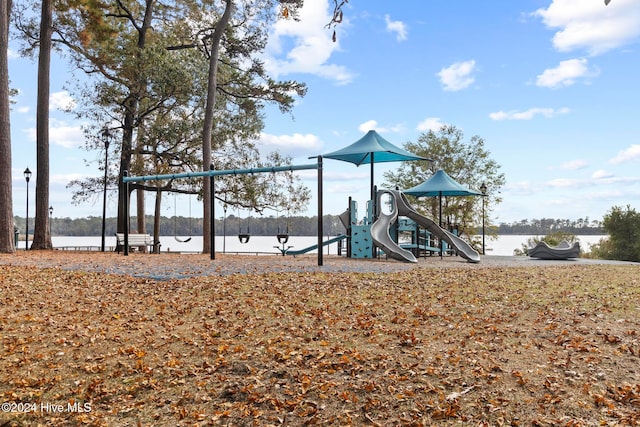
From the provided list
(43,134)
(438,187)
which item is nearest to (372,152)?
(438,187)

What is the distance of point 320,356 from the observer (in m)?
4.86

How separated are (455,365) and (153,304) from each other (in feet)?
14.1

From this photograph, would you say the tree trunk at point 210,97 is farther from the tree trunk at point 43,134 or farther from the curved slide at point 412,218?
the curved slide at point 412,218

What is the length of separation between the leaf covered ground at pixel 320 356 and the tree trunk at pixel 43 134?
392 inches

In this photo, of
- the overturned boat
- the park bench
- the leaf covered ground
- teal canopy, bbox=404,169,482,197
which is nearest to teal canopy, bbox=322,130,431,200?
teal canopy, bbox=404,169,482,197

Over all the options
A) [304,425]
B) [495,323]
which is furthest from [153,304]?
[495,323]

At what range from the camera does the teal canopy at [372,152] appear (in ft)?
50.2

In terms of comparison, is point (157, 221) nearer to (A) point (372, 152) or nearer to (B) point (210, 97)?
(B) point (210, 97)

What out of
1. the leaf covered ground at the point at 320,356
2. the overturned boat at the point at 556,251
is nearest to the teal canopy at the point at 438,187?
the overturned boat at the point at 556,251

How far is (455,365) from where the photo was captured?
4.64m

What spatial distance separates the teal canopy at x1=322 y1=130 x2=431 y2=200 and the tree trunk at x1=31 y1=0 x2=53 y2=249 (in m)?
9.06

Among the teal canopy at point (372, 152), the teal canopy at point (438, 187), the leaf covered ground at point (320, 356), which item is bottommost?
the leaf covered ground at point (320, 356)

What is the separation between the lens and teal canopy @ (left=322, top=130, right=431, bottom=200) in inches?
602

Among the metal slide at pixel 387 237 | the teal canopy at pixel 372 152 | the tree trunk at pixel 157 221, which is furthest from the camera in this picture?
the tree trunk at pixel 157 221
